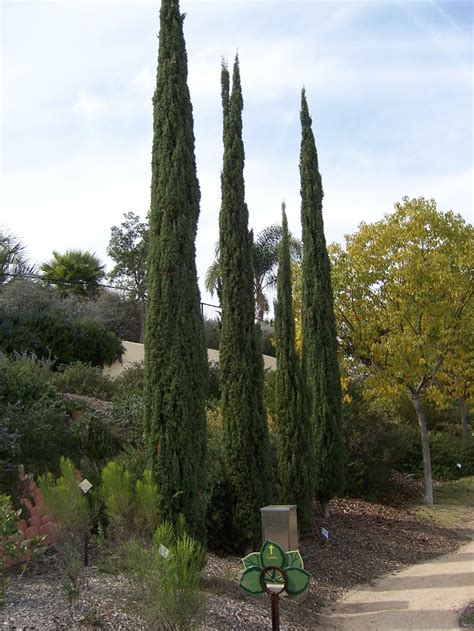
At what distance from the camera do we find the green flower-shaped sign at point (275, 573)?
6367 mm

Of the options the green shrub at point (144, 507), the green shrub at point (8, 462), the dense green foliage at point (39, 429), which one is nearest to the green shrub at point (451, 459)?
the dense green foliage at point (39, 429)

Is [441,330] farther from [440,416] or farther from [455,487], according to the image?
[440,416]

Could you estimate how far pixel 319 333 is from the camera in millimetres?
14703

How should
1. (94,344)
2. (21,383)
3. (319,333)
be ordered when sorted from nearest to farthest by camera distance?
(21,383)
(319,333)
(94,344)

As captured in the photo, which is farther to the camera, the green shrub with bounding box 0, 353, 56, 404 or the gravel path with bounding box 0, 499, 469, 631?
the green shrub with bounding box 0, 353, 56, 404

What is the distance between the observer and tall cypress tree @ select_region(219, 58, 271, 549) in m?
9.78

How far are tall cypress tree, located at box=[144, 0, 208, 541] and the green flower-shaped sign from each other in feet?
6.03

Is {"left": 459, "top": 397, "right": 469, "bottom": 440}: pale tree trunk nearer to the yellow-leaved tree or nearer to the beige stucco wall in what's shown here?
the yellow-leaved tree

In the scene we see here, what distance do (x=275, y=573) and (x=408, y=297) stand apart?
33.7 feet

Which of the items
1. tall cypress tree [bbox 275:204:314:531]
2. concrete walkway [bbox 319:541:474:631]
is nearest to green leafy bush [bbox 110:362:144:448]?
tall cypress tree [bbox 275:204:314:531]

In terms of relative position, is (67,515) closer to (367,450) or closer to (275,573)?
(275,573)

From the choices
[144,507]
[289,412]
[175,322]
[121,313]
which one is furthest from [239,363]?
[121,313]

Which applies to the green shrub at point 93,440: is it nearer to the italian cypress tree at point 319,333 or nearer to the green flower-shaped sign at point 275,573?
the italian cypress tree at point 319,333

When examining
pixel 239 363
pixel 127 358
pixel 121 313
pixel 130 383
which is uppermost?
pixel 121 313
